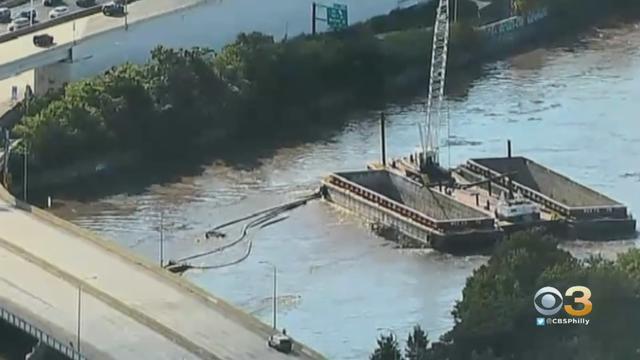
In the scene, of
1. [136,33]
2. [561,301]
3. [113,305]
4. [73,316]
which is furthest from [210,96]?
[561,301]

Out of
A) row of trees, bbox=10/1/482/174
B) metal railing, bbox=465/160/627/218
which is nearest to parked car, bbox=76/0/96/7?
row of trees, bbox=10/1/482/174

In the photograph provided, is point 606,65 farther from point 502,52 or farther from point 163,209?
point 163,209

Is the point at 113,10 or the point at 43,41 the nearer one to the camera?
the point at 43,41

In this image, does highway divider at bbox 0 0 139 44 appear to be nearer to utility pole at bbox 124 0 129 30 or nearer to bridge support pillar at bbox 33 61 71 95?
utility pole at bbox 124 0 129 30

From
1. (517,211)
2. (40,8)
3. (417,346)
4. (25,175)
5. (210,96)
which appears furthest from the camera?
(40,8)

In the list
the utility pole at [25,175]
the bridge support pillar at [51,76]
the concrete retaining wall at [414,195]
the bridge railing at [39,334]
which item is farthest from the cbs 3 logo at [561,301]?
the bridge support pillar at [51,76]

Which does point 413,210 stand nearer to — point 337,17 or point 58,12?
point 58,12

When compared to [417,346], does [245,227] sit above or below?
below
